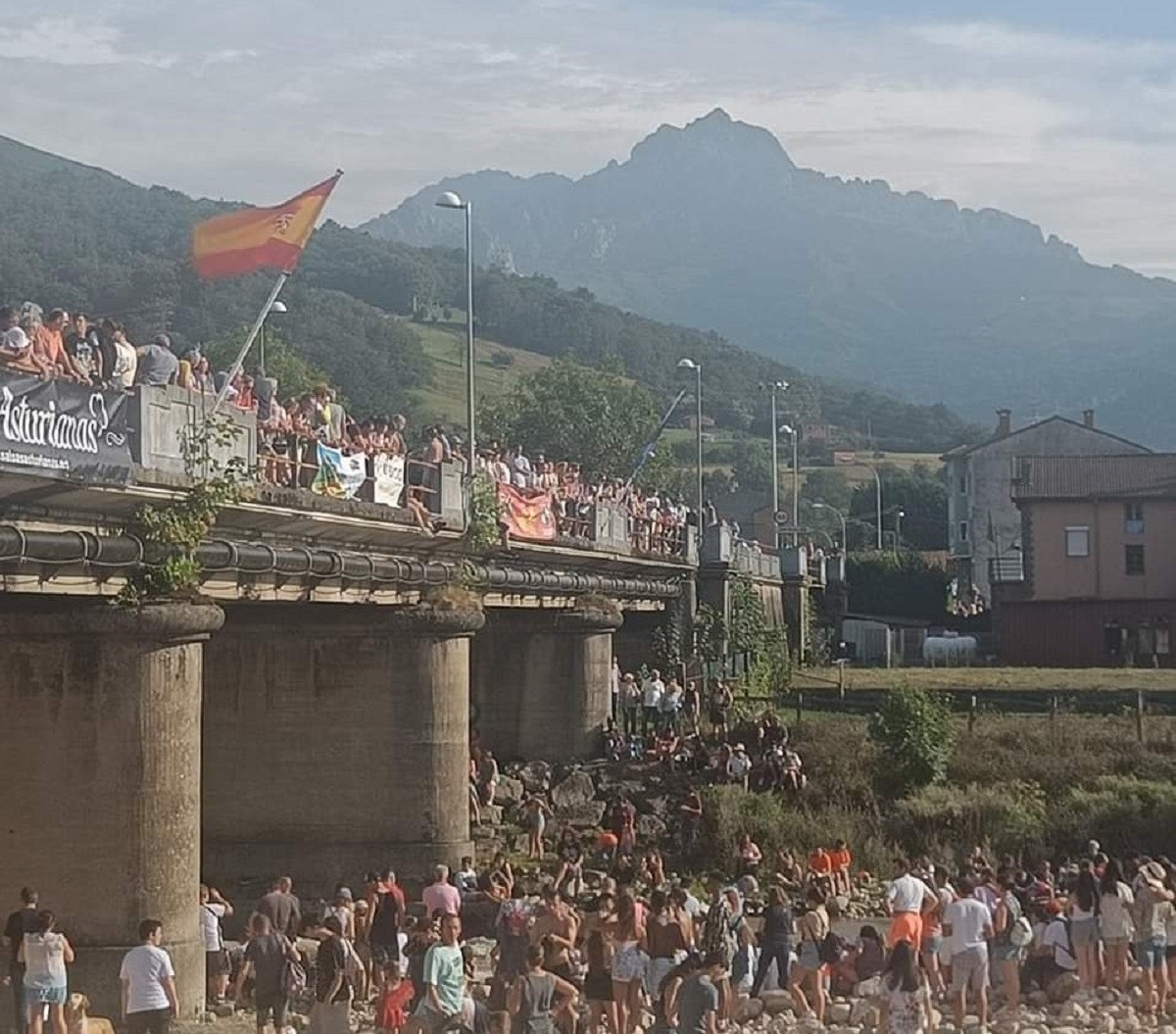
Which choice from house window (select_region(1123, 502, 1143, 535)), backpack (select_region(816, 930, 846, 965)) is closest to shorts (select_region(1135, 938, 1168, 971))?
backpack (select_region(816, 930, 846, 965))

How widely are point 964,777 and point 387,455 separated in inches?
672

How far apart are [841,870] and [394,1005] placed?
13547mm

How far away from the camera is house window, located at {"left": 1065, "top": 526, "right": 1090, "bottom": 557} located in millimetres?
71625

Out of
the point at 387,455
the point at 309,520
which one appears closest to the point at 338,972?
the point at 309,520

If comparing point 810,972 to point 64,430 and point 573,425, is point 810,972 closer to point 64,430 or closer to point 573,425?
point 64,430

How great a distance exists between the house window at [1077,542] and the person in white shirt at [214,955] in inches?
2084

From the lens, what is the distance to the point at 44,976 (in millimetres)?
17297

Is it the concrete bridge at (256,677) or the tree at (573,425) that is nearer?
the concrete bridge at (256,677)

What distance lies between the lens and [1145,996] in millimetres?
21797

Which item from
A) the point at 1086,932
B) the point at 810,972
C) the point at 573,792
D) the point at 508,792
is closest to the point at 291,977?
the point at 810,972

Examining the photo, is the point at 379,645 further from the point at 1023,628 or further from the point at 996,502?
the point at 996,502

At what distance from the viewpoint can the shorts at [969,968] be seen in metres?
20.6

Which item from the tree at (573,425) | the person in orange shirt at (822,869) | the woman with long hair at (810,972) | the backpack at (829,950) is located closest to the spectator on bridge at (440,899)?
the woman with long hair at (810,972)

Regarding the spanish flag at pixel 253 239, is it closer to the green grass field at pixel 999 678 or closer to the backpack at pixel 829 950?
the backpack at pixel 829 950
